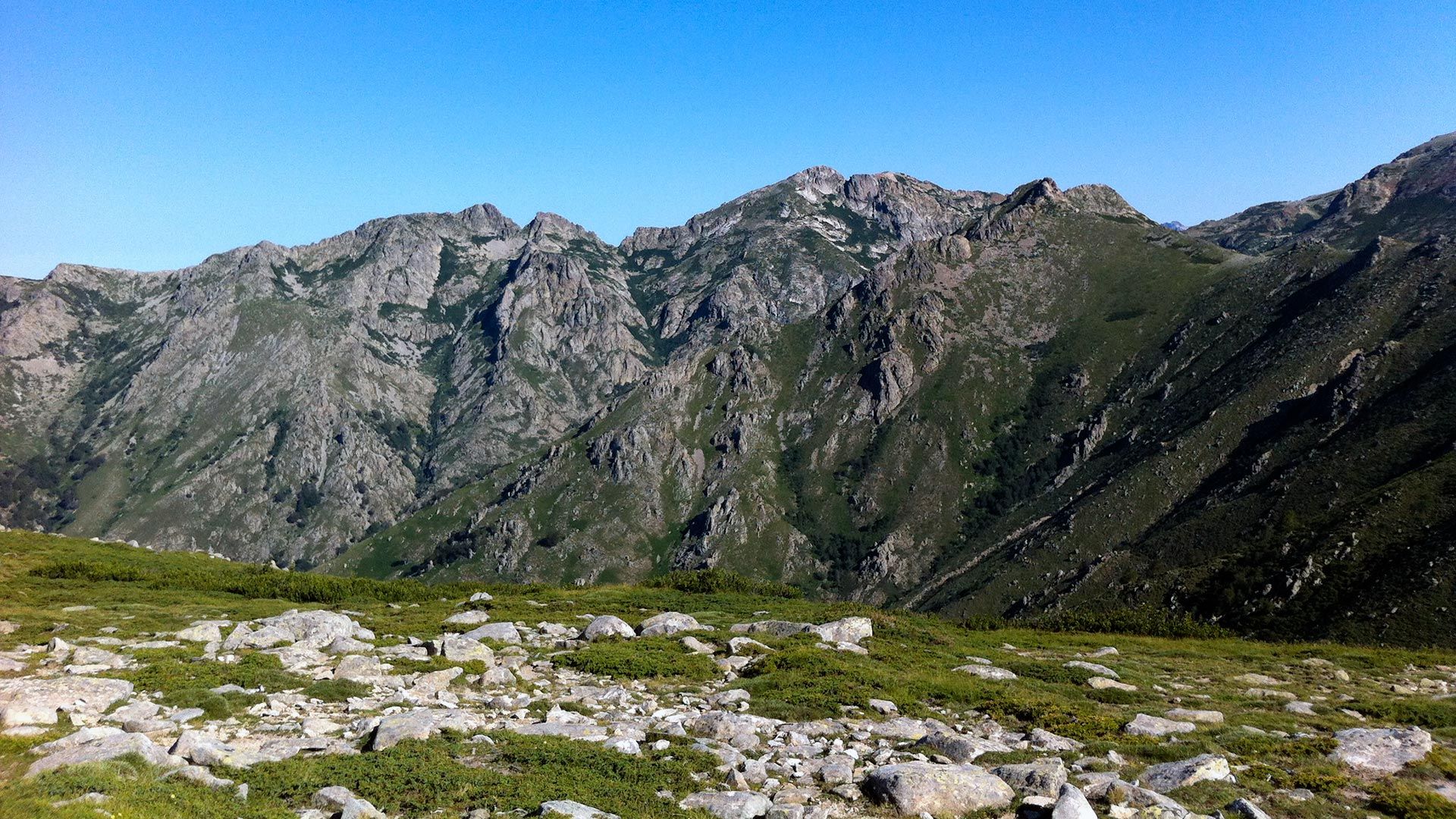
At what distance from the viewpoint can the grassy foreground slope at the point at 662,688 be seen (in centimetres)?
1792

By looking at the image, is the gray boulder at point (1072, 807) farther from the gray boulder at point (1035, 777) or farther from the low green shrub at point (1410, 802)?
the low green shrub at point (1410, 802)

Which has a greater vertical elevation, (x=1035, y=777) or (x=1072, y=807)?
(x=1072, y=807)

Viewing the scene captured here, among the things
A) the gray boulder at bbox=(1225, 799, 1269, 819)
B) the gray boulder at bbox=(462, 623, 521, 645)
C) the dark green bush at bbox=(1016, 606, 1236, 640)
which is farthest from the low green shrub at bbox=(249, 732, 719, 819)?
the dark green bush at bbox=(1016, 606, 1236, 640)

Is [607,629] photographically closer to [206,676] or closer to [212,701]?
[206,676]

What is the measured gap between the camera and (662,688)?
101ft

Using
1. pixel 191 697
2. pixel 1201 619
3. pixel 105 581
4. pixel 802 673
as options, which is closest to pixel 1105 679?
pixel 802 673

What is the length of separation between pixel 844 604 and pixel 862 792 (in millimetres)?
42109

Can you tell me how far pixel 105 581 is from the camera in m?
52.2

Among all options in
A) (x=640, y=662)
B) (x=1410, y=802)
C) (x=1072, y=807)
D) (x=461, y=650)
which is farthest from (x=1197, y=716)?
(x=461, y=650)

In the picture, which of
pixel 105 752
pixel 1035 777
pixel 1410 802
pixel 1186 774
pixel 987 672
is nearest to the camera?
pixel 105 752

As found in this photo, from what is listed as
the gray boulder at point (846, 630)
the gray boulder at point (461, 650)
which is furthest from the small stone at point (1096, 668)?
the gray boulder at point (461, 650)

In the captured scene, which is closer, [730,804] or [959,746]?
[730,804]

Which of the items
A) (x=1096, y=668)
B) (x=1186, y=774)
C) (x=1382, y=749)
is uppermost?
(x=1382, y=749)

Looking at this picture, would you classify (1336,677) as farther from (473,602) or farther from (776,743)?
(473,602)
